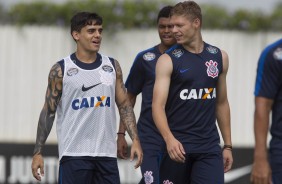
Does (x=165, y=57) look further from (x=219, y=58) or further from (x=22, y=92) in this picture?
(x=22, y=92)

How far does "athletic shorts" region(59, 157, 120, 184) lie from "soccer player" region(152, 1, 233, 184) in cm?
54

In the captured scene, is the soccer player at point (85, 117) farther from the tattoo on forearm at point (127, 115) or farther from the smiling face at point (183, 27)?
the smiling face at point (183, 27)

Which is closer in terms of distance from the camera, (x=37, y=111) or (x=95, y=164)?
(x=95, y=164)

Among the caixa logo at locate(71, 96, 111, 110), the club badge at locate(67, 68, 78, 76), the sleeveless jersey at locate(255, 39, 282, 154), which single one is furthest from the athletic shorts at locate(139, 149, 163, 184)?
the sleeveless jersey at locate(255, 39, 282, 154)

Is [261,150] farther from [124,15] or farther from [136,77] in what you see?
[124,15]

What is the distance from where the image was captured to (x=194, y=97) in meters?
8.16

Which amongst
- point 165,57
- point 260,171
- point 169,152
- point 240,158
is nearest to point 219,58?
point 165,57

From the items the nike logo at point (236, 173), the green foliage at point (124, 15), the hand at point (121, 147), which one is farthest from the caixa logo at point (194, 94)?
the green foliage at point (124, 15)

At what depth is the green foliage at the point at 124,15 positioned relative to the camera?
1812cm

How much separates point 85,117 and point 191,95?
0.96 m

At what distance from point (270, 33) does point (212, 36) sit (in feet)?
3.77

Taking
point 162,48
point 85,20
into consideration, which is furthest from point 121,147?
point 85,20

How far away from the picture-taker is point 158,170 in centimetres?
864

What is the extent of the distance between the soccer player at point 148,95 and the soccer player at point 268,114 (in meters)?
2.22
